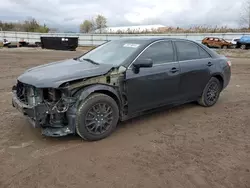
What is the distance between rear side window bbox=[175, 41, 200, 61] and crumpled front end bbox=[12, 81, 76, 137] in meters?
2.38

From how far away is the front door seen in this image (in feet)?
Answer: 12.5

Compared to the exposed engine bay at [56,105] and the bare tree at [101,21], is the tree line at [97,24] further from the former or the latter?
the exposed engine bay at [56,105]

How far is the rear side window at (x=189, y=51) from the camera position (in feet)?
15.0

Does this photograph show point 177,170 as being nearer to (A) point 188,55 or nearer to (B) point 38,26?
(A) point 188,55

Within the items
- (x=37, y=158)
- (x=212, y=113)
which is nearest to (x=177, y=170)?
(x=37, y=158)

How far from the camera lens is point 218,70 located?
5.23 m

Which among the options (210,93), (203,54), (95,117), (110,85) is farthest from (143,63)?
(210,93)

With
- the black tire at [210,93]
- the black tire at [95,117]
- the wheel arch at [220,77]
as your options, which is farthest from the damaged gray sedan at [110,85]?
the wheel arch at [220,77]

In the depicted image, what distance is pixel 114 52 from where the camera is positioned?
4273mm

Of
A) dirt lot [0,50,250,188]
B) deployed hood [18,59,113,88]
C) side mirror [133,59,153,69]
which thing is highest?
side mirror [133,59,153,69]

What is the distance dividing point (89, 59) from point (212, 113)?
9.08 ft

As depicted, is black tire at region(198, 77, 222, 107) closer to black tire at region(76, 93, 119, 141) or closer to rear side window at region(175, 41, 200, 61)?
rear side window at region(175, 41, 200, 61)

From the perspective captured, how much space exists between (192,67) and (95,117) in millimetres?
2290

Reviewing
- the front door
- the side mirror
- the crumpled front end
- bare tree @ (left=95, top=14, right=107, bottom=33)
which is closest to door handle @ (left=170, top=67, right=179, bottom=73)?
the front door
